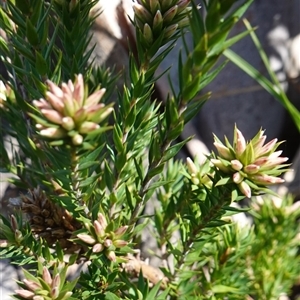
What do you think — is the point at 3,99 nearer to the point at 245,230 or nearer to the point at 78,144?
the point at 78,144

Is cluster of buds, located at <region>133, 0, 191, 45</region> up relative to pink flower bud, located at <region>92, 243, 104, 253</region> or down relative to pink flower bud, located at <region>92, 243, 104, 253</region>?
up

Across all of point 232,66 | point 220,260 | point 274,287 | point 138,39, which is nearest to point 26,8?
point 138,39

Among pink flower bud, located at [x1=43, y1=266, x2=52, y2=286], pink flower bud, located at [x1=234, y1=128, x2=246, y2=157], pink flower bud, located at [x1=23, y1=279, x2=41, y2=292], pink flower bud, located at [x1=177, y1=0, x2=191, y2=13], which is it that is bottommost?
pink flower bud, located at [x1=23, y1=279, x2=41, y2=292]

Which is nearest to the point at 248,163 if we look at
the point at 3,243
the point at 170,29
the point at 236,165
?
the point at 236,165

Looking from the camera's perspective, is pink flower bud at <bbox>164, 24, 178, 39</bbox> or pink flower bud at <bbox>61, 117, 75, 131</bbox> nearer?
pink flower bud at <bbox>61, 117, 75, 131</bbox>

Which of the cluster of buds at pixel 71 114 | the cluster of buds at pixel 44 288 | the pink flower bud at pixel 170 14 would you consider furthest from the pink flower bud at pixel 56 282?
the pink flower bud at pixel 170 14

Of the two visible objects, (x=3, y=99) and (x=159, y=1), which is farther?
(x=3, y=99)

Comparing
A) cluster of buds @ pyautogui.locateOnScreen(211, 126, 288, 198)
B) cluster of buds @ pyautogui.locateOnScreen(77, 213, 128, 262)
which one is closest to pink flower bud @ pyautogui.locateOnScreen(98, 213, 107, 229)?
cluster of buds @ pyautogui.locateOnScreen(77, 213, 128, 262)

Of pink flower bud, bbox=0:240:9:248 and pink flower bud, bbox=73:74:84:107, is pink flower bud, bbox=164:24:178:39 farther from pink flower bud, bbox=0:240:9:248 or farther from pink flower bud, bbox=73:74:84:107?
pink flower bud, bbox=0:240:9:248
